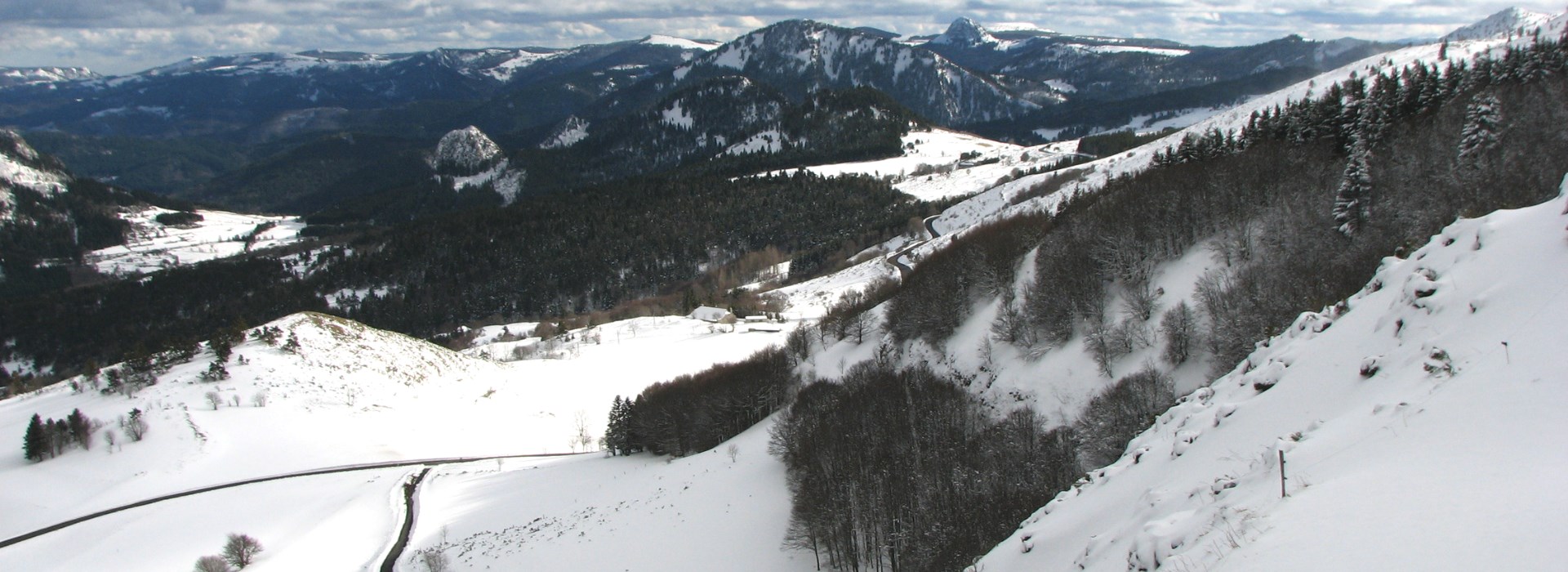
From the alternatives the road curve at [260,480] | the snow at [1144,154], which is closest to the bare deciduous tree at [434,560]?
the road curve at [260,480]

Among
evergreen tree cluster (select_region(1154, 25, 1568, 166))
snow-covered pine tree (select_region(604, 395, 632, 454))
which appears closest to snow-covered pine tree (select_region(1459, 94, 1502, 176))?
evergreen tree cluster (select_region(1154, 25, 1568, 166))

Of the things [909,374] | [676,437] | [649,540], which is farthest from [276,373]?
[909,374]

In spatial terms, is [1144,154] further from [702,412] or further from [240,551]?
[240,551]

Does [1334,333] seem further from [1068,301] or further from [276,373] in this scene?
[276,373]

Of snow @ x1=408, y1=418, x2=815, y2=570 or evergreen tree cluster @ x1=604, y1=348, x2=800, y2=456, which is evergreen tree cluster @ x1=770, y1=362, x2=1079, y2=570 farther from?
evergreen tree cluster @ x1=604, y1=348, x2=800, y2=456

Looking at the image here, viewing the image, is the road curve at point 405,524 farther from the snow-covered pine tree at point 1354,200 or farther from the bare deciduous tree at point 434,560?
the snow-covered pine tree at point 1354,200

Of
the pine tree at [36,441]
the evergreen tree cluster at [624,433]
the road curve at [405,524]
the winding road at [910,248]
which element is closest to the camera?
the road curve at [405,524]

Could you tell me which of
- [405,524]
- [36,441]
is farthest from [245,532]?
[36,441]

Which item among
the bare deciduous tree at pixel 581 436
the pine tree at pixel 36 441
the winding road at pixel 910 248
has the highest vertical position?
the pine tree at pixel 36 441
